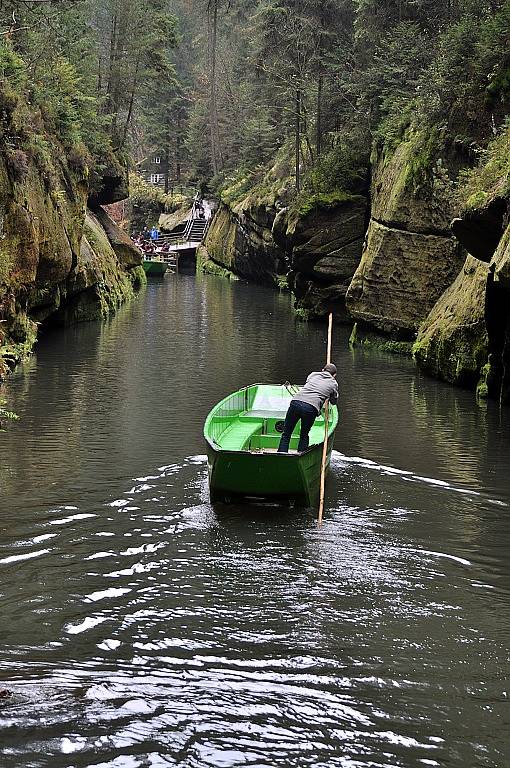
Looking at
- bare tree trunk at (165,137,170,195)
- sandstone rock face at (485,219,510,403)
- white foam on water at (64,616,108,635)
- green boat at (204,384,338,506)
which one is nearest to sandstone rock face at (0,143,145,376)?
green boat at (204,384,338,506)

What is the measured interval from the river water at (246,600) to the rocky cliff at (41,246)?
466cm

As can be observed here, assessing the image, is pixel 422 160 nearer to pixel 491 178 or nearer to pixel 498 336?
pixel 491 178

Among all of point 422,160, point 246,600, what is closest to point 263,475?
point 246,600

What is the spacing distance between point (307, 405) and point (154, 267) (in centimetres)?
4779

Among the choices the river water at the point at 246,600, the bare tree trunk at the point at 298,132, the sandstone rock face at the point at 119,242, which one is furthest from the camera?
the sandstone rock face at the point at 119,242

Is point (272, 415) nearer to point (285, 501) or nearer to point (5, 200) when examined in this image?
point (285, 501)

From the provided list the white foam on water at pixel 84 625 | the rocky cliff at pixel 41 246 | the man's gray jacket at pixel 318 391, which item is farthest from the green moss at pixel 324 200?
the white foam on water at pixel 84 625

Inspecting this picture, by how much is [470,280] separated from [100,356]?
32.2 ft

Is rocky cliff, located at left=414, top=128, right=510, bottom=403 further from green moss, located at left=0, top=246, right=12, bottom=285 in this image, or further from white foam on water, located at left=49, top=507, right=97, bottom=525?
green moss, located at left=0, top=246, right=12, bottom=285

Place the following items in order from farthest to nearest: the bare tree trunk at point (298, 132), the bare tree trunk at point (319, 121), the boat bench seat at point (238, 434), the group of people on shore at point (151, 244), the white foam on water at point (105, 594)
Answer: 1. the group of people on shore at point (151, 244)
2. the bare tree trunk at point (298, 132)
3. the bare tree trunk at point (319, 121)
4. the boat bench seat at point (238, 434)
5. the white foam on water at point (105, 594)

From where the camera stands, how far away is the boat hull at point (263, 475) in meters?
10.8

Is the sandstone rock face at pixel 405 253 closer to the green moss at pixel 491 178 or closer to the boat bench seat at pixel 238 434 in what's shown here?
the green moss at pixel 491 178

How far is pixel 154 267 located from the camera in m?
58.7

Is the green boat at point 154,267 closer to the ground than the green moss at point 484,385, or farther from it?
farther from it
